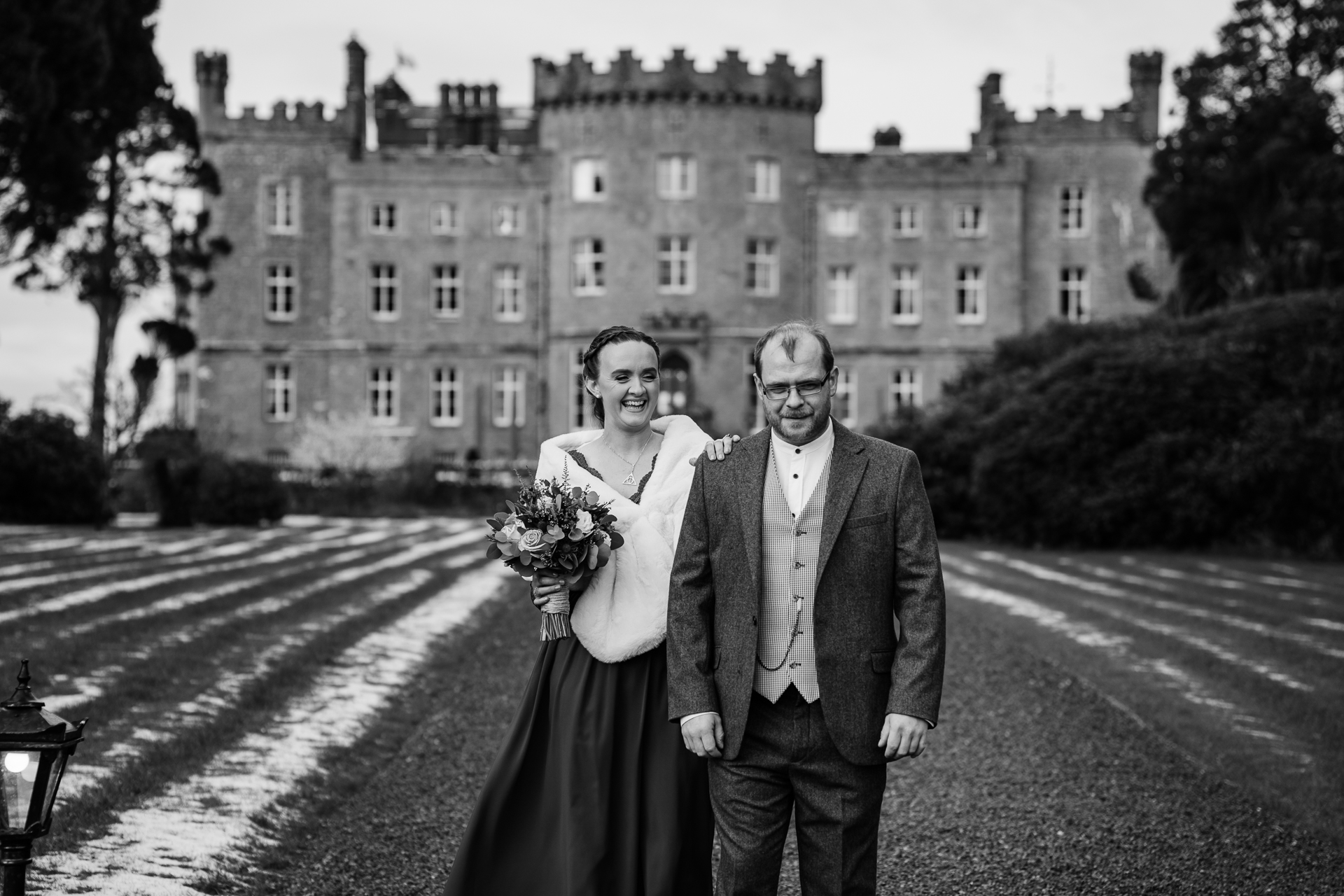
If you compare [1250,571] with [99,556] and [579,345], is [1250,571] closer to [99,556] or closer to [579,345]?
[99,556]

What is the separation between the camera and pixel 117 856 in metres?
5.83

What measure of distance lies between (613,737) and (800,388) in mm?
1182

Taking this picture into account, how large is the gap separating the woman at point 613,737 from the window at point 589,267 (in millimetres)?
39987

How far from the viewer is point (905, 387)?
45.5 meters

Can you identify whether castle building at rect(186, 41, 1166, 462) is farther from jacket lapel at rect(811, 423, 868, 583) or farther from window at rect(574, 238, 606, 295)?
jacket lapel at rect(811, 423, 868, 583)

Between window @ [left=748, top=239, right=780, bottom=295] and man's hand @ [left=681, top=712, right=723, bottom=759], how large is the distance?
40.8 meters

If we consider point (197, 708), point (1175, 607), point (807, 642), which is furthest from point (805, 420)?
point (1175, 607)

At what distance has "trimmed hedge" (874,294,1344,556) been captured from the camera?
21.5 m

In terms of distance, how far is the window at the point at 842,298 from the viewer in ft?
149

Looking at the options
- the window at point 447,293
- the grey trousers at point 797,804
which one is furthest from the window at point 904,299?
the grey trousers at point 797,804

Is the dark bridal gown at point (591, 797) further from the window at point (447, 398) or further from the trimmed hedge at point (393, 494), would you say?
the window at point (447, 398)

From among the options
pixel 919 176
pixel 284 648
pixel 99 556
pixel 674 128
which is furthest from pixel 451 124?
pixel 284 648

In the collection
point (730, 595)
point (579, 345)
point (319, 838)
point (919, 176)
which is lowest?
point (319, 838)

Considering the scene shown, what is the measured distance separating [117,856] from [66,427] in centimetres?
2232
